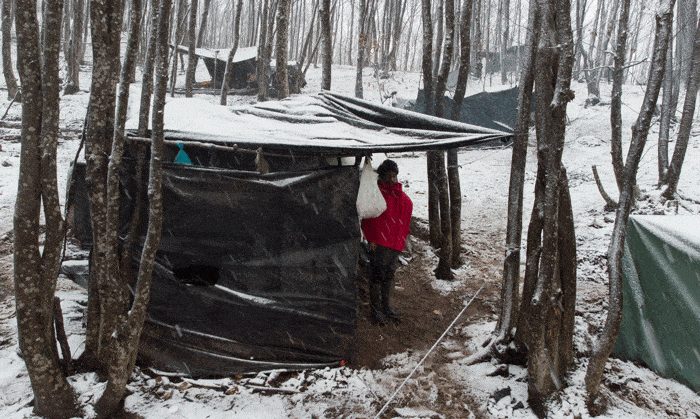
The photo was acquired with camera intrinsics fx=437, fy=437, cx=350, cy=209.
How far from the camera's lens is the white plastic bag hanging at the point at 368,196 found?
12.8 feet

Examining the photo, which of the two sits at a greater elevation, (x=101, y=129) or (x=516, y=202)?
(x=101, y=129)

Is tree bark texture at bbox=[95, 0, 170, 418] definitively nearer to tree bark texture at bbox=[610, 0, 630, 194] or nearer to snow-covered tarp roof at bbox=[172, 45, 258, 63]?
tree bark texture at bbox=[610, 0, 630, 194]

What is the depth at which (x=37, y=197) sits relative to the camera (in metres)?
2.77

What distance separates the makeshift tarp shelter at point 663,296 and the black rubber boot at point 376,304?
221cm

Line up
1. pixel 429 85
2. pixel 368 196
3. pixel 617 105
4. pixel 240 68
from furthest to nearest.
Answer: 1. pixel 240 68
2. pixel 617 105
3. pixel 429 85
4. pixel 368 196

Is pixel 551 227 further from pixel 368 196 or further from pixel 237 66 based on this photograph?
pixel 237 66

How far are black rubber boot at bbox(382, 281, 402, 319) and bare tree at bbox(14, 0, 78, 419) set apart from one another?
2970 mm

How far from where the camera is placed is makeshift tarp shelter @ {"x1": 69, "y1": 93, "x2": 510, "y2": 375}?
3.57 meters

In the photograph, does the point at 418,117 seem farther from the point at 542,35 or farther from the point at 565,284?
the point at 565,284

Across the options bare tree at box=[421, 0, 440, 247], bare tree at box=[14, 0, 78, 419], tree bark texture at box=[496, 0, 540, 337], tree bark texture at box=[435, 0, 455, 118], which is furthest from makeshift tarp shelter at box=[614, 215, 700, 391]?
bare tree at box=[14, 0, 78, 419]

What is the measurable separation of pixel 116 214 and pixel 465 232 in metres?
6.22

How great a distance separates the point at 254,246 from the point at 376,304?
1.66m

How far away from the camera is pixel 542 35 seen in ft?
10.8

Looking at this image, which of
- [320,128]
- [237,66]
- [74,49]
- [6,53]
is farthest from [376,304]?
[237,66]
